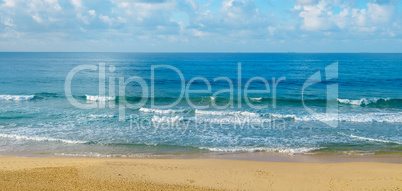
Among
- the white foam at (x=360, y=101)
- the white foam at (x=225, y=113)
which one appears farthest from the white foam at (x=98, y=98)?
the white foam at (x=360, y=101)

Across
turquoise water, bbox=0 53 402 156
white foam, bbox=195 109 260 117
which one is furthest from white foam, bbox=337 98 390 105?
white foam, bbox=195 109 260 117

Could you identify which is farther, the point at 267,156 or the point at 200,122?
the point at 200,122

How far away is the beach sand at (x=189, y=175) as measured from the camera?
10086mm

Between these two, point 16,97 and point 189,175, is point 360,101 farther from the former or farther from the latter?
point 16,97

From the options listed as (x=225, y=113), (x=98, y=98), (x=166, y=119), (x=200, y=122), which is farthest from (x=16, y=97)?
(x=225, y=113)

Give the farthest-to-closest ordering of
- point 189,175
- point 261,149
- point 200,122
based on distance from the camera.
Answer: point 200,122, point 261,149, point 189,175

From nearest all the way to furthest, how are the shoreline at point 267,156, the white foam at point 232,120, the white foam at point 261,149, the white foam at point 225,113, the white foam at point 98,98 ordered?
the shoreline at point 267,156 → the white foam at point 261,149 → the white foam at point 232,120 → the white foam at point 225,113 → the white foam at point 98,98

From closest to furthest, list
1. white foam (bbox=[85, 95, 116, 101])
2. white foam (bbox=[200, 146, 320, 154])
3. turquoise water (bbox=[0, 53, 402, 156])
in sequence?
white foam (bbox=[200, 146, 320, 154]) → turquoise water (bbox=[0, 53, 402, 156]) → white foam (bbox=[85, 95, 116, 101])

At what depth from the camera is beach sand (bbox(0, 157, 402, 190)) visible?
33.1 ft

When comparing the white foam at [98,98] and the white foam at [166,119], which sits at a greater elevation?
the white foam at [98,98]

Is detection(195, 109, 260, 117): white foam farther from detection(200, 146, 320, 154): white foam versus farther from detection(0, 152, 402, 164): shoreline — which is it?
detection(0, 152, 402, 164): shoreline

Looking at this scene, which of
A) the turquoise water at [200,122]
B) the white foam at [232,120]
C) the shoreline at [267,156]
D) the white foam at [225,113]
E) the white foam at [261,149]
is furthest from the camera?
the white foam at [225,113]

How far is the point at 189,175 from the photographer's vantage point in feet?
36.8

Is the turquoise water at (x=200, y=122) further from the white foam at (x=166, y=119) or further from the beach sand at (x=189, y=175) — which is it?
the beach sand at (x=189, y=175)
